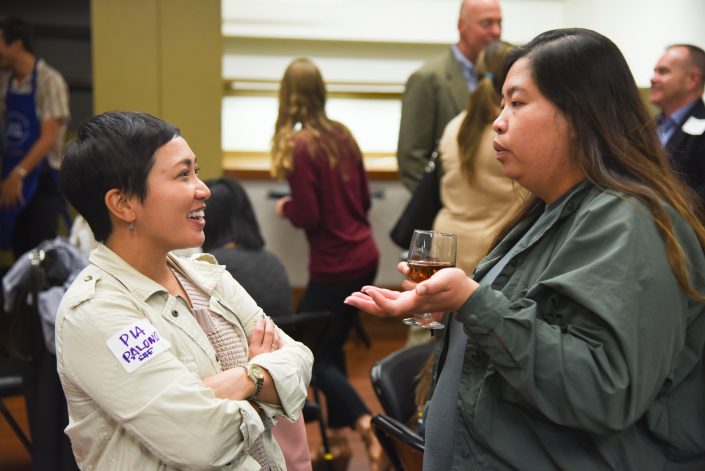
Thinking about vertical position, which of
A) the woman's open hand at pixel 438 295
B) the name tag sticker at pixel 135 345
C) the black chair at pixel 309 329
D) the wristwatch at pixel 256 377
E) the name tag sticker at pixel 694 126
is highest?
the woman's open hand at pixel 438 295

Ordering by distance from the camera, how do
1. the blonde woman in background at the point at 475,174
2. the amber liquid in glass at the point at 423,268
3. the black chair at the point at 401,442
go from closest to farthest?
the amber liquid in glass at the point at 423,268
the black chair at the point at 401,442
the blonde woman in background at the point at 475,174

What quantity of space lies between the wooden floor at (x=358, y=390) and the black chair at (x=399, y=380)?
1.20m

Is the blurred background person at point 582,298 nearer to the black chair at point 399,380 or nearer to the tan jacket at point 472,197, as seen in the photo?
the black chair at point 399,380

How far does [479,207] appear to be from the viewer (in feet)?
10.6

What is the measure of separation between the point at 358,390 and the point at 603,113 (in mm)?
3377

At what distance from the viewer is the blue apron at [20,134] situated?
512cm

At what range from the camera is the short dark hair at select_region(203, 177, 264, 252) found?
2965 mm

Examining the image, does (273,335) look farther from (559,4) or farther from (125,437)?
(559,4)

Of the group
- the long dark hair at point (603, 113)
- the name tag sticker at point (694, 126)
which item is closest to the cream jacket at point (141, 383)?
the long dark hair at point (603, 113)

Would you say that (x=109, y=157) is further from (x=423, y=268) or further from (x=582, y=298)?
(x=582, y=298)

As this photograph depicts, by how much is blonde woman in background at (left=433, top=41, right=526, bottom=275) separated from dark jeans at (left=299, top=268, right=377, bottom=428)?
685mm

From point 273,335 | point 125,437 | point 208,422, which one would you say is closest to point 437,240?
point 273,335

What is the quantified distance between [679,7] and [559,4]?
1.54m

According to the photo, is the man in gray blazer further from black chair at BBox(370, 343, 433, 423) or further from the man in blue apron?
the man in blue apron
